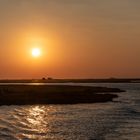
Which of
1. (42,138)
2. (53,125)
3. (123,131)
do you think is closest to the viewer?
(42,138)

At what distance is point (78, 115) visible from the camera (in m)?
51.1

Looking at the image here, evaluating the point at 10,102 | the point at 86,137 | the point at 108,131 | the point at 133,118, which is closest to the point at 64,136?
the point at 86,137

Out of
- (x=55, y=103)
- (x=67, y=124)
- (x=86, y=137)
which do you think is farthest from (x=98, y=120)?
(x=55, y=103)

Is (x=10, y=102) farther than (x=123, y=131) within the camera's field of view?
Yes

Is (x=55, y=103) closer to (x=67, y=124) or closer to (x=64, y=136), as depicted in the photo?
(x=67, y=124)

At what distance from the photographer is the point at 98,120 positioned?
45812 mm

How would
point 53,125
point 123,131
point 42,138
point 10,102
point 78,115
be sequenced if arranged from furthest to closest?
point 10,102 < point 78,115 < point 53,125 < point 123,131 < point 42,138

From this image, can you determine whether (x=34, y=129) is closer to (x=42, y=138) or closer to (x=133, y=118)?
(x=42, y=138)

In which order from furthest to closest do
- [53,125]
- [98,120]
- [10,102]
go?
[10,102] → [98,120] → [53,125]

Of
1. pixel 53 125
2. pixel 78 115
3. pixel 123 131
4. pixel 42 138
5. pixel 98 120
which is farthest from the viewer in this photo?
pixel 78 115

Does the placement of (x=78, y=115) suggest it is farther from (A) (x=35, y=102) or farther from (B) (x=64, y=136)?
(A) (x=35, y=102)

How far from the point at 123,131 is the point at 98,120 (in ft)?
27.5

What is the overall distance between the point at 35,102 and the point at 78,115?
2182cm

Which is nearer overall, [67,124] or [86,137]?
[86,137]
